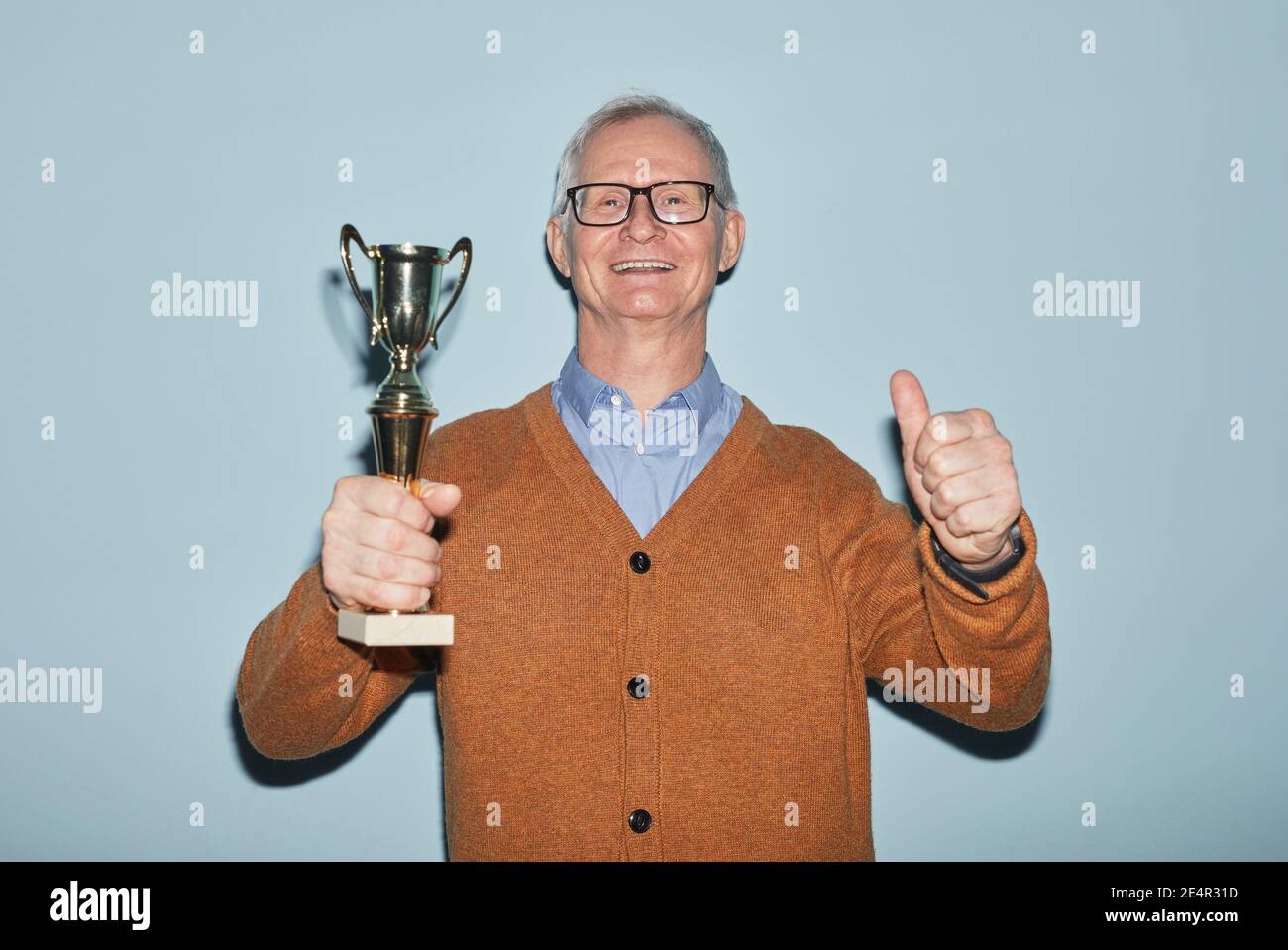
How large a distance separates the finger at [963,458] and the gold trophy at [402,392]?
19.4 inches

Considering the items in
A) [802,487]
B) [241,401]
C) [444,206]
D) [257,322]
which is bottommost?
[802,487]

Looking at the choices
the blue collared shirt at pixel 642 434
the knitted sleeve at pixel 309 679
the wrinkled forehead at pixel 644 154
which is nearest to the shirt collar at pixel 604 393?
the blue collared shirt at pixel 642 434

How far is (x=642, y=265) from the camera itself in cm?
153

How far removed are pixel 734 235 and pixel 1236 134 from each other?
88cm

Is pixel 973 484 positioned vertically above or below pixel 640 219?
below

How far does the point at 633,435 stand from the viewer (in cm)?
161

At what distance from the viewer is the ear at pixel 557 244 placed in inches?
64.9

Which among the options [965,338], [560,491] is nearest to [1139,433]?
[965,338]

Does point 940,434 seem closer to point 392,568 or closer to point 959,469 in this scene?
point 959,469

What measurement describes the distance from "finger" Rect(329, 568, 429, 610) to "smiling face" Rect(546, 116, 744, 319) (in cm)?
60

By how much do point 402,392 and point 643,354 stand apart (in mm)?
562

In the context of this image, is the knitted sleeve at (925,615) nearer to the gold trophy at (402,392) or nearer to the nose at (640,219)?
the nose at (640,219)

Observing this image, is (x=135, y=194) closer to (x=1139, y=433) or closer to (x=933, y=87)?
(x=933, y=87)

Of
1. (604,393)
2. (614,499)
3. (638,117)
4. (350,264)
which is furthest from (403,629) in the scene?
(638,117)
